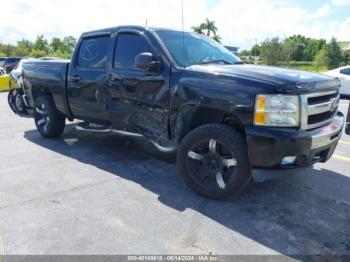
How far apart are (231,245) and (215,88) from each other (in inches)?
62.2

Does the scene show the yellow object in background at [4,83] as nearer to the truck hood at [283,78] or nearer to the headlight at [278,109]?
the truck hood at [283,78]

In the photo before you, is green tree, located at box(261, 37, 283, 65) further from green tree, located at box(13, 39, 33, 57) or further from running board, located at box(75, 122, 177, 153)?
running board, located at box(75, 122, 177, 153)

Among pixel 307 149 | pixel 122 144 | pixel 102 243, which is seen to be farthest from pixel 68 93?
pixel 307 149

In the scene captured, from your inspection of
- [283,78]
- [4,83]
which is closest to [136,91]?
[283,78]

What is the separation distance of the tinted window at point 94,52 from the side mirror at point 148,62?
114 cm

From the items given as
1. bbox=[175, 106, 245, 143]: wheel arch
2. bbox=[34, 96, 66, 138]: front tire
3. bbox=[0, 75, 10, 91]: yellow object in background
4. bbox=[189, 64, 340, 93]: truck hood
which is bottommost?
bbox=[0, 75, 10, 91]: yellow object in background

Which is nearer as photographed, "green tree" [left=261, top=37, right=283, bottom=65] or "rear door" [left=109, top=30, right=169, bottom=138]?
"rear door" [left=109, top=30, right=169, bottom=138]

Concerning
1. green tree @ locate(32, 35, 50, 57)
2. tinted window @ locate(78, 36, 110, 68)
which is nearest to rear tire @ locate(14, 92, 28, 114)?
tinted window @ locate(78, 36, 110, 68)

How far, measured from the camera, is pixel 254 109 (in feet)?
11.8

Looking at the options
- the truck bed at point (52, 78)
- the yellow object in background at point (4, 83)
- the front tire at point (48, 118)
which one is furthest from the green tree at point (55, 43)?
the front tire at point (48, 118)

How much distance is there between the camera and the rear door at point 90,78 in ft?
17.5

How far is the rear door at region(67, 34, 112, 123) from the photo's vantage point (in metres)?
5.32

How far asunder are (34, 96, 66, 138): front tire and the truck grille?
4356 millimetres

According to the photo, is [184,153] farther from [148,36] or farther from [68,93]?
[68,93]
